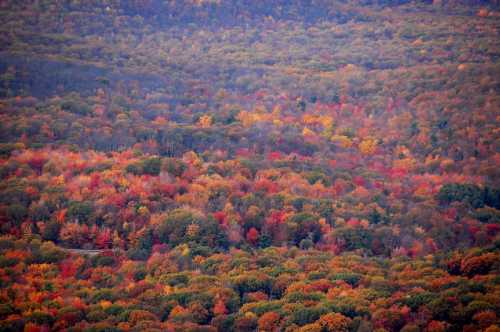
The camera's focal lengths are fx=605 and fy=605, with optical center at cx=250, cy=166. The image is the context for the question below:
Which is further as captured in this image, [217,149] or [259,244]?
[217,149]

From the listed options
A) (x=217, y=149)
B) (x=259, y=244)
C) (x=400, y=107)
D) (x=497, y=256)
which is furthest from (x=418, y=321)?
(x=400, y=107)

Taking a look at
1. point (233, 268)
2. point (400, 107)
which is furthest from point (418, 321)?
point (400, 107)

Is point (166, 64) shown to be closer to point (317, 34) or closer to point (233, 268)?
point (317, 34)

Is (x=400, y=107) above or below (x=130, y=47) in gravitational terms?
below

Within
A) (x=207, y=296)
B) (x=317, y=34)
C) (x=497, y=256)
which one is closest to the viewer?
(x=207, y=296)

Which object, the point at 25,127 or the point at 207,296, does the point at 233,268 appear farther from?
the point at 25,127

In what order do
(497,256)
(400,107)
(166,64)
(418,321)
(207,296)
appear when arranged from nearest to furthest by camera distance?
(418,321) → (207,296) → (497,256) → (400,107) → (166,64)

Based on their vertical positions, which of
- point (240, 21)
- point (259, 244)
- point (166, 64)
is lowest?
point (259, 244)
